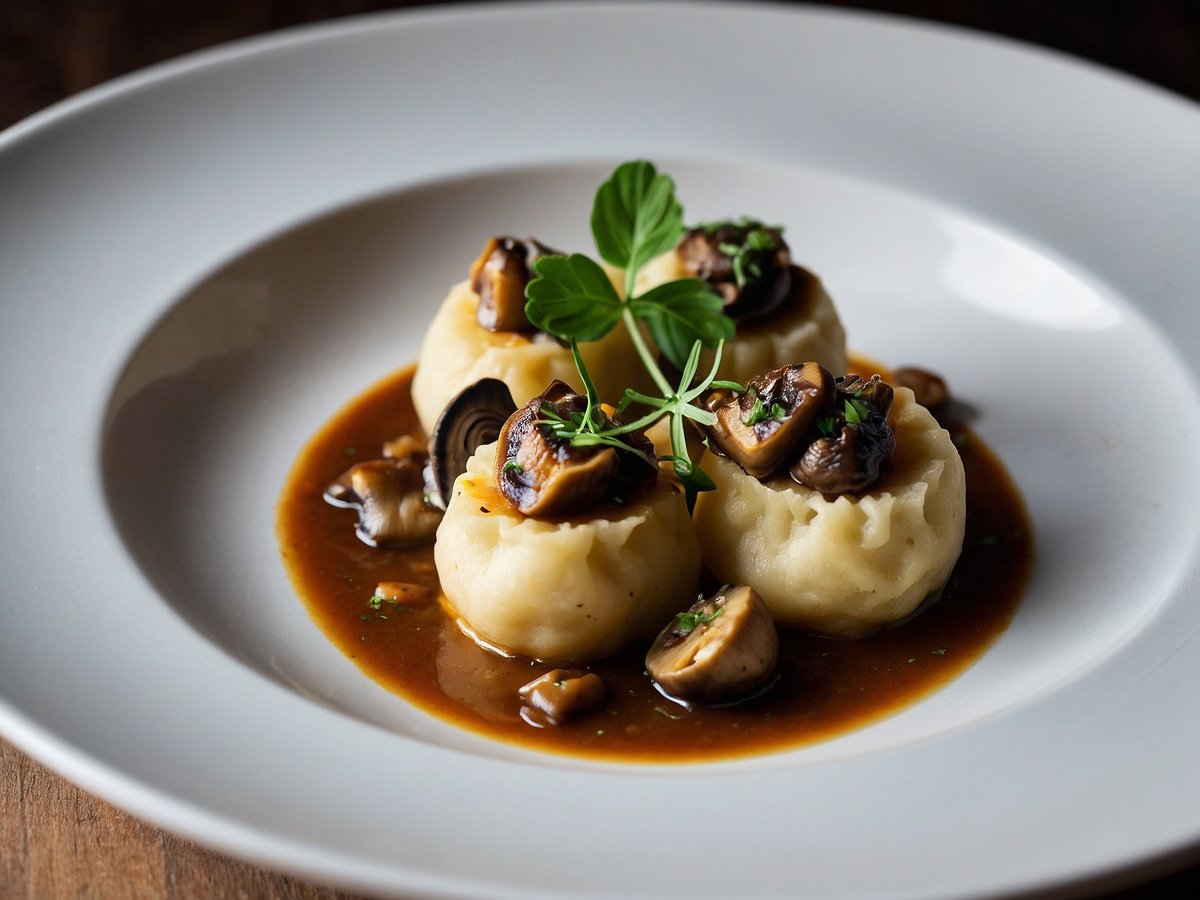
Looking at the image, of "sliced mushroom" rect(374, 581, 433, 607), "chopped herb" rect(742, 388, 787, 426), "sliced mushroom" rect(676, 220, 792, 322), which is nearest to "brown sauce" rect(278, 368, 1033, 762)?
"sliced mushroom" rect(374, 581, 433, 607)

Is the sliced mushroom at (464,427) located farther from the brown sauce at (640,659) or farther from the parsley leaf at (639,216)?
the parsley leaf at (639,216)

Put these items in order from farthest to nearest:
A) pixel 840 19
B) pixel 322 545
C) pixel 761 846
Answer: pixel 840 19
pixel 322 545
pixel 761 846

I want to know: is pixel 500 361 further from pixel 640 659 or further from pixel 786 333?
pixel 640 659

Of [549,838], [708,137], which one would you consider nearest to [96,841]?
[549,838]

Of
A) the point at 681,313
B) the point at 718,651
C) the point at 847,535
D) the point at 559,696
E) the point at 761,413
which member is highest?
the point at 761,413

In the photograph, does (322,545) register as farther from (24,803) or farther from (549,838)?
(549,838)

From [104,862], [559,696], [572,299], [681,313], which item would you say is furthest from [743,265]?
[104,862]
